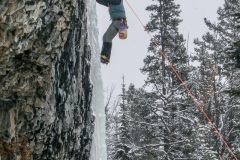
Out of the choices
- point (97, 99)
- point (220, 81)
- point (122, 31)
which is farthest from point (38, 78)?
point (220, 81)

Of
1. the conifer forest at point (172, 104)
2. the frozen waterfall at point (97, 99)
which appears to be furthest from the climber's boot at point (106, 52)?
the conifer forest at point (172, 104)

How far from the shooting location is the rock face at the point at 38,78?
3.93m

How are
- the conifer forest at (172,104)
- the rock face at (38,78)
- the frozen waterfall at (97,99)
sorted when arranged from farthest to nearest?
the conifer forest at (172,104) → the frozen waterfall at (97,99) → the rock face at (38,78)

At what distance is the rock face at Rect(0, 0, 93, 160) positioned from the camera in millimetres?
3926

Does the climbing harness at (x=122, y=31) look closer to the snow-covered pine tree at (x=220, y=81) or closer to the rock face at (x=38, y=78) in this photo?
the rock face at (x=38, y=78)

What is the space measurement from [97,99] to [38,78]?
9.78 feet

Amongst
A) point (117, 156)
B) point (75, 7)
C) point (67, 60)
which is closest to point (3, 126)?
point (67, 60)

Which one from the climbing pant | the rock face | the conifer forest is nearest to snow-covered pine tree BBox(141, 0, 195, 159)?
the conifer forest

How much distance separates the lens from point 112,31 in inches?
310

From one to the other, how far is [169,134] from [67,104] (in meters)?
12.3

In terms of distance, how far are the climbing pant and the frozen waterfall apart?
1.48 feet

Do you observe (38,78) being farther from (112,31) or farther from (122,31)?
(112,31)

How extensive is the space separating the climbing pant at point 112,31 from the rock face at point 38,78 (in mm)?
2998

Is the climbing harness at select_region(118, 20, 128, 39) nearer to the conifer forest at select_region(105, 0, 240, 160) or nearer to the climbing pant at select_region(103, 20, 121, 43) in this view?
the climbing pant at select_region(103, 20, 121, 43)
